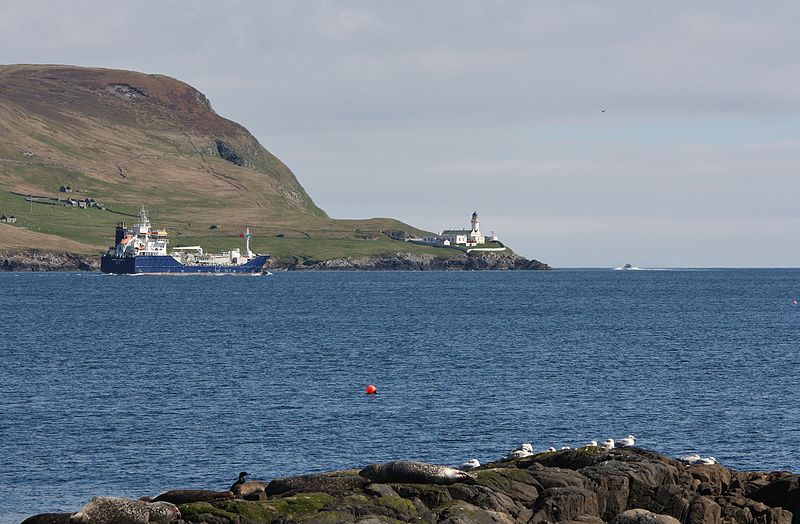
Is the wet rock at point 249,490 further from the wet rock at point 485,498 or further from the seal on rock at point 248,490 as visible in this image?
the wet rock at point 485,498

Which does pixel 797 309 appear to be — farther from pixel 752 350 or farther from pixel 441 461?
pixel 441 461

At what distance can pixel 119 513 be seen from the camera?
101 feet

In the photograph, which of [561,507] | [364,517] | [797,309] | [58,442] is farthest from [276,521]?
[797,309]

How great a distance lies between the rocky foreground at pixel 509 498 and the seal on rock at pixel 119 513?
0.03m

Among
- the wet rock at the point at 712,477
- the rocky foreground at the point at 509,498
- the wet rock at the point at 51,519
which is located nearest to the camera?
the wet rock at the point at 51,519

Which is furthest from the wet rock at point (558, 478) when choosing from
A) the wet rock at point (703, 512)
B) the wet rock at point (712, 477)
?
the wet rock at point (712, 477)

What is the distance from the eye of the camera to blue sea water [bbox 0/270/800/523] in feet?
179

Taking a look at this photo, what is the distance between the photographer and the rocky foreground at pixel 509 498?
3191 cm

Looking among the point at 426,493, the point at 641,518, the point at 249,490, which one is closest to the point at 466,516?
the point at 426,493

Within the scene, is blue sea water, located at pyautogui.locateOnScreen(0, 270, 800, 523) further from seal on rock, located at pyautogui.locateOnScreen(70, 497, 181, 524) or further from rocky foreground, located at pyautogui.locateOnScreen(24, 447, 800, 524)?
seal on rock, located at pyautogui.locateOnScreen(70, 497, 181, 524)

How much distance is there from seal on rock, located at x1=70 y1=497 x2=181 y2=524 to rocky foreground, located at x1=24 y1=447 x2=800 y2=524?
3 cm

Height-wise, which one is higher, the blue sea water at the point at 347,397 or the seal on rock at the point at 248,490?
the seal on rock at the point at 248,490

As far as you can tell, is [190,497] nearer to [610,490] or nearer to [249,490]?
[249,490]

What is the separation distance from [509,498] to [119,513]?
39.0ft
